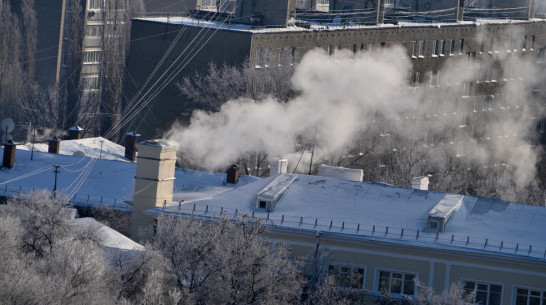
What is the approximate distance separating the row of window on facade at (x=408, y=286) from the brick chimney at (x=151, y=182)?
4.21 metres

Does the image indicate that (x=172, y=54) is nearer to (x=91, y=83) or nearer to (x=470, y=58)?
(x=91, y=83)

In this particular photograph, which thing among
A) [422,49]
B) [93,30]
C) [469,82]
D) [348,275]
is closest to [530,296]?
[348,275]

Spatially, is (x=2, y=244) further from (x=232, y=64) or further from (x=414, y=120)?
(x=414, y=120)

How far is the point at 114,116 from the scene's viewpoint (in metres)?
54.0

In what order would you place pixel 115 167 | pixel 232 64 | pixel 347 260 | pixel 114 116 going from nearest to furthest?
pixel 347 260 < pixel 115 167 < pixel 232 64 < pixel 114 116

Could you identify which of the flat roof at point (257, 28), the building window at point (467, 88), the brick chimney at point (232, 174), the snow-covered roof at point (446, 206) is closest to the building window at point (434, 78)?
the flat roof at point (257, 28)

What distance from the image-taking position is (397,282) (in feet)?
89.0

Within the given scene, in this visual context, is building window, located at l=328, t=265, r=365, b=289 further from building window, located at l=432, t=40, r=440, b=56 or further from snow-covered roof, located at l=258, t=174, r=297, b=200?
building window, located at l=432, t=40, r=440, b=56

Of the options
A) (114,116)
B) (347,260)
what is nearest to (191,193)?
(347,260)

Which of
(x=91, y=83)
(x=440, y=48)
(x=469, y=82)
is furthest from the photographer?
(x=91, y=83)

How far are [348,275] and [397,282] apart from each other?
100 centimetres

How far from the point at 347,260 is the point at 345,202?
210 cm

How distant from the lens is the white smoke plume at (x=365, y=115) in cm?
4375

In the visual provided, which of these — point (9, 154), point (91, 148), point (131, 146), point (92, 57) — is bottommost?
point (91, 148)
